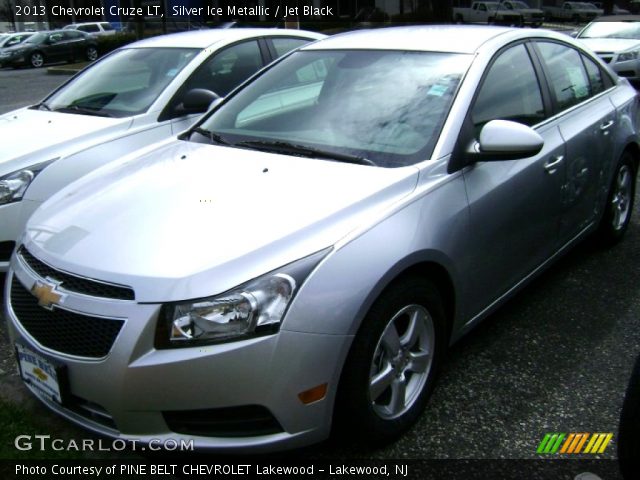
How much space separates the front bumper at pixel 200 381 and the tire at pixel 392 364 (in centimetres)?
11

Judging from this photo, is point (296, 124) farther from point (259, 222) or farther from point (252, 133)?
point (259, 222)

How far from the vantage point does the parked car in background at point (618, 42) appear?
1240 centimetres

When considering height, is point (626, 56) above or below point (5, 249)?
above

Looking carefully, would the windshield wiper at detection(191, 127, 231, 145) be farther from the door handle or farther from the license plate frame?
the door handle

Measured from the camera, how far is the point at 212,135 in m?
3.63

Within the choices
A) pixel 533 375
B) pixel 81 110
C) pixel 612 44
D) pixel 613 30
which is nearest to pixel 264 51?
pixel 81 110

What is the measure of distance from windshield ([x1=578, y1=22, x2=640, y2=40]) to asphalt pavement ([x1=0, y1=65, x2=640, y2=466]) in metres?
10.5

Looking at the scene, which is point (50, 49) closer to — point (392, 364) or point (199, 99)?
point (199, 99)

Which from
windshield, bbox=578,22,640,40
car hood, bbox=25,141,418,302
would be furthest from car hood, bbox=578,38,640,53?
car hood, bbox=25,141,418,302

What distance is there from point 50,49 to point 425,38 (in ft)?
91.8

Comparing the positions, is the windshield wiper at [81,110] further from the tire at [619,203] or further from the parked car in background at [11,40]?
the parked car in background at [11,40]

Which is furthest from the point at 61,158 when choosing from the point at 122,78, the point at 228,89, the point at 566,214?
the point at 566,214

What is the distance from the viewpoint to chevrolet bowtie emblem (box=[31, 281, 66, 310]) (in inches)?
96.1

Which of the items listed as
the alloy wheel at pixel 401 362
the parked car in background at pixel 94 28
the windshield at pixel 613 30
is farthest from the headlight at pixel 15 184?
the parked car in background at pixel 94 28
